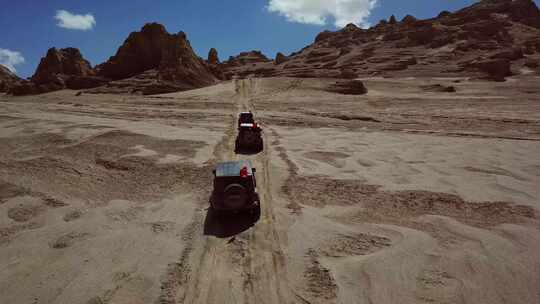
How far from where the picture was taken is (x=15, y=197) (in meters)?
8.73

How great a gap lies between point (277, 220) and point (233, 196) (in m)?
1.23

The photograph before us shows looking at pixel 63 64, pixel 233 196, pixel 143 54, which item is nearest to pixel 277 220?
pixel 233 196

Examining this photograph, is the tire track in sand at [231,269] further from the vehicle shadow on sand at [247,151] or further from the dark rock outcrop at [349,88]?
the dark rock outcrop at [349,88]

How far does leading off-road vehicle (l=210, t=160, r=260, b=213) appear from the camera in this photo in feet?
23.8

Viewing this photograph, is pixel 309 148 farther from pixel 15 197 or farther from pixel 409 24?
pixel 409 24

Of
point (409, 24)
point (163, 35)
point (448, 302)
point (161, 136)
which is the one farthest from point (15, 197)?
point (409, 24)

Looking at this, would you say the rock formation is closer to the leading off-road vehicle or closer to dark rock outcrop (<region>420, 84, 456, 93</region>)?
dark rock outcrop (<region>420, 84, 456, 93</region>)

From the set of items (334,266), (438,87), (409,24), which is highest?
(409,24)

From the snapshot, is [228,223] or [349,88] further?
[349,88]

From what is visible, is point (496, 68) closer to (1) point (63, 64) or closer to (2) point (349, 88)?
(2) point (349, 88)

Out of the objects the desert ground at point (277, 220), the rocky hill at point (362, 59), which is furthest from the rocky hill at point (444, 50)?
the desert ground at point (277, 220)

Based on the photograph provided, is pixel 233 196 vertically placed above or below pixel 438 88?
below

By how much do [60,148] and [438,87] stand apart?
35167mm

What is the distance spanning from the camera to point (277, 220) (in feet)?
25.4
